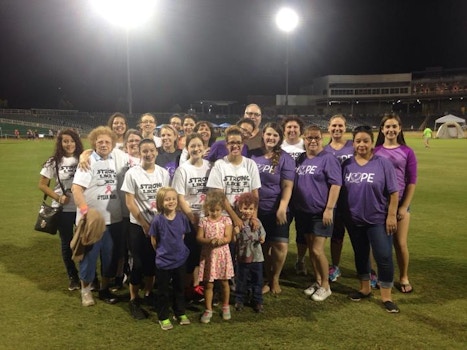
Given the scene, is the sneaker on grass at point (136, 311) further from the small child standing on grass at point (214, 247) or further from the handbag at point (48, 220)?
the handbag at point (48, 220)

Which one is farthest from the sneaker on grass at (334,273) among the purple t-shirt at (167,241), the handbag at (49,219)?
the handbag at (49,219)

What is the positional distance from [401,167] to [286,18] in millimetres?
18824

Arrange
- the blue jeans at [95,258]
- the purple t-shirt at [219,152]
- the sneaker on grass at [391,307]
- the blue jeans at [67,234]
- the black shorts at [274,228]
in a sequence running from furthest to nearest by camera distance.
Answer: the blue jeans at [67,234] < the purple t-shirt at [219,152] < the black shorts at [274,228] < the blue jeans at [95,258] < the sneaker on grass at [391,307]

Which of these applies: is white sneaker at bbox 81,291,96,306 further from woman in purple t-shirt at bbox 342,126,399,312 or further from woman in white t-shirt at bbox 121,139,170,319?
woman in purple t-shirt at bbox 342,126,399,312

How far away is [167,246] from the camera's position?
3947mm

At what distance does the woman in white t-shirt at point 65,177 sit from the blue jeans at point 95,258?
55 centimetres

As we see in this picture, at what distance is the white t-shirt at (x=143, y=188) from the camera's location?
4.16 meters

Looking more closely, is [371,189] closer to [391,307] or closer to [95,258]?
[391,307]

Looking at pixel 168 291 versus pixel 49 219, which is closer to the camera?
pixel 168 291

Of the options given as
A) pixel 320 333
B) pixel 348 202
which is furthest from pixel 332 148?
pixel 320 333

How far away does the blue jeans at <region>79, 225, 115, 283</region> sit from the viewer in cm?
445

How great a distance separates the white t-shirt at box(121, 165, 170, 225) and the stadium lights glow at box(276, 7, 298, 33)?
19313mm

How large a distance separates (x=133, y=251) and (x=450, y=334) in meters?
3.17

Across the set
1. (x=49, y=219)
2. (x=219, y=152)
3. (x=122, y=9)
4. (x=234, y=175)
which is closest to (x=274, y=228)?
(x=234, y=175)
